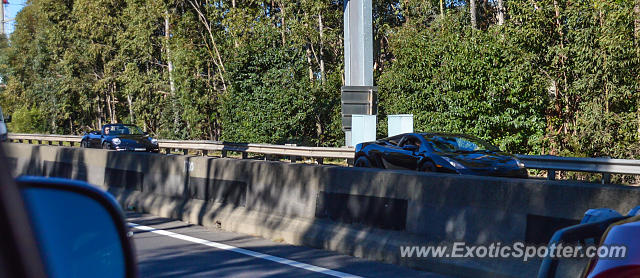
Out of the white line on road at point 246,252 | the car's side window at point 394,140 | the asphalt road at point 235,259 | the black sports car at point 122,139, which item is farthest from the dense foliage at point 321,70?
the car's side window at point 394,140

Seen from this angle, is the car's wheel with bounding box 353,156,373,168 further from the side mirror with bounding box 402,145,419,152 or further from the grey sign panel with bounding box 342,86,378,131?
the grey sign panel with bounding box 342,86,378,131

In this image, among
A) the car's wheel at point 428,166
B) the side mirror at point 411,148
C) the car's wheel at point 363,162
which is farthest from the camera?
the car's wheel at point 363,162

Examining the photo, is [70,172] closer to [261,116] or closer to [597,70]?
[597,70]

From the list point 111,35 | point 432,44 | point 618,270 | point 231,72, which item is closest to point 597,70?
point 432,44

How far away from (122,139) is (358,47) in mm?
13139

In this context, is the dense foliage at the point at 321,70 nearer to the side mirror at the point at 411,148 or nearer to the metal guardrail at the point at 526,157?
the metal guardrail at the point at 526,157

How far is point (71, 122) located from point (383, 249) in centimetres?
6341

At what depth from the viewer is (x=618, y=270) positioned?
8.27 ft

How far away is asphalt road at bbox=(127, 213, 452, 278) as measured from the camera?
7074 mm

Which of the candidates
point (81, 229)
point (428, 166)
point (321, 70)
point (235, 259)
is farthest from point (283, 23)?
point (81, 229)

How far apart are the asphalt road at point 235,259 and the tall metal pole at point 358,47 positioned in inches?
398

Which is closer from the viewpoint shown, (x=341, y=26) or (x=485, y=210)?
(x=485, y=210)

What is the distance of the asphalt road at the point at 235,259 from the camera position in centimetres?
707

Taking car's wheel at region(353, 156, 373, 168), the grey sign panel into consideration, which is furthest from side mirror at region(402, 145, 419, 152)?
the grey sign panel
